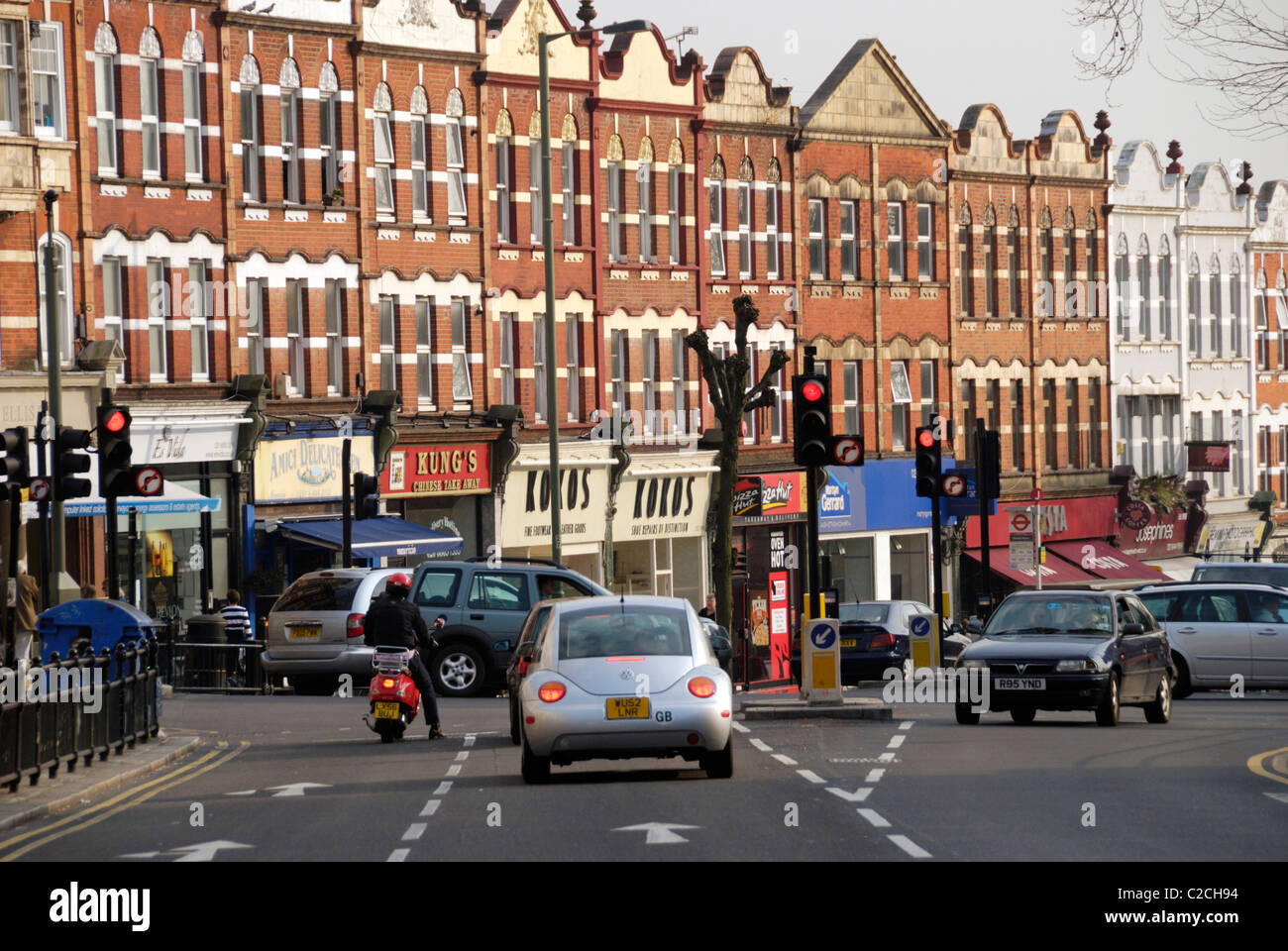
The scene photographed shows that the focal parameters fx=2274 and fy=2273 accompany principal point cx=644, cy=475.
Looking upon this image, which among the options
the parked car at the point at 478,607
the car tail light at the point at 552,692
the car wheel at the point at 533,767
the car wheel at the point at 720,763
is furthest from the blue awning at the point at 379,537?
the car tail light at the point at 552,692

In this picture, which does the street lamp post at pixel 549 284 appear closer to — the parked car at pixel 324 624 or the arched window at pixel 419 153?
the arched window at pixel 419 153

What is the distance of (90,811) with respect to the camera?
17688 millimetres

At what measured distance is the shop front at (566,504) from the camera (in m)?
47.5

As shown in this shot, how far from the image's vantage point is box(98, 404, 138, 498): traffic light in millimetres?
24156

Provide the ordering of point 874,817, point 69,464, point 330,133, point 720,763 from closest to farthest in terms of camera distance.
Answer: point 874,817, point 720,763, point 69,464, point 330,133

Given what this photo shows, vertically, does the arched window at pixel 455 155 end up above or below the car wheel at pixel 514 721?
above

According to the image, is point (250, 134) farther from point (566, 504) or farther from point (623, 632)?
point (623, 632)

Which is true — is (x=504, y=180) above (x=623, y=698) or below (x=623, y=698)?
above

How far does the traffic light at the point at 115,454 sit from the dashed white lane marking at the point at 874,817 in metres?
10.7

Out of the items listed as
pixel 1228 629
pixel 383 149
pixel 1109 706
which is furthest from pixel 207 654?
pixel 1109 706

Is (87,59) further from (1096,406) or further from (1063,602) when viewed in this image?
(1096,406)

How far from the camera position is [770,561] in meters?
53.2

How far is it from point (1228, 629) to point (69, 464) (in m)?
15.5

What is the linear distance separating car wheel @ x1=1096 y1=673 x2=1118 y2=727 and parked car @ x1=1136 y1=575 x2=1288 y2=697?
269 inches
